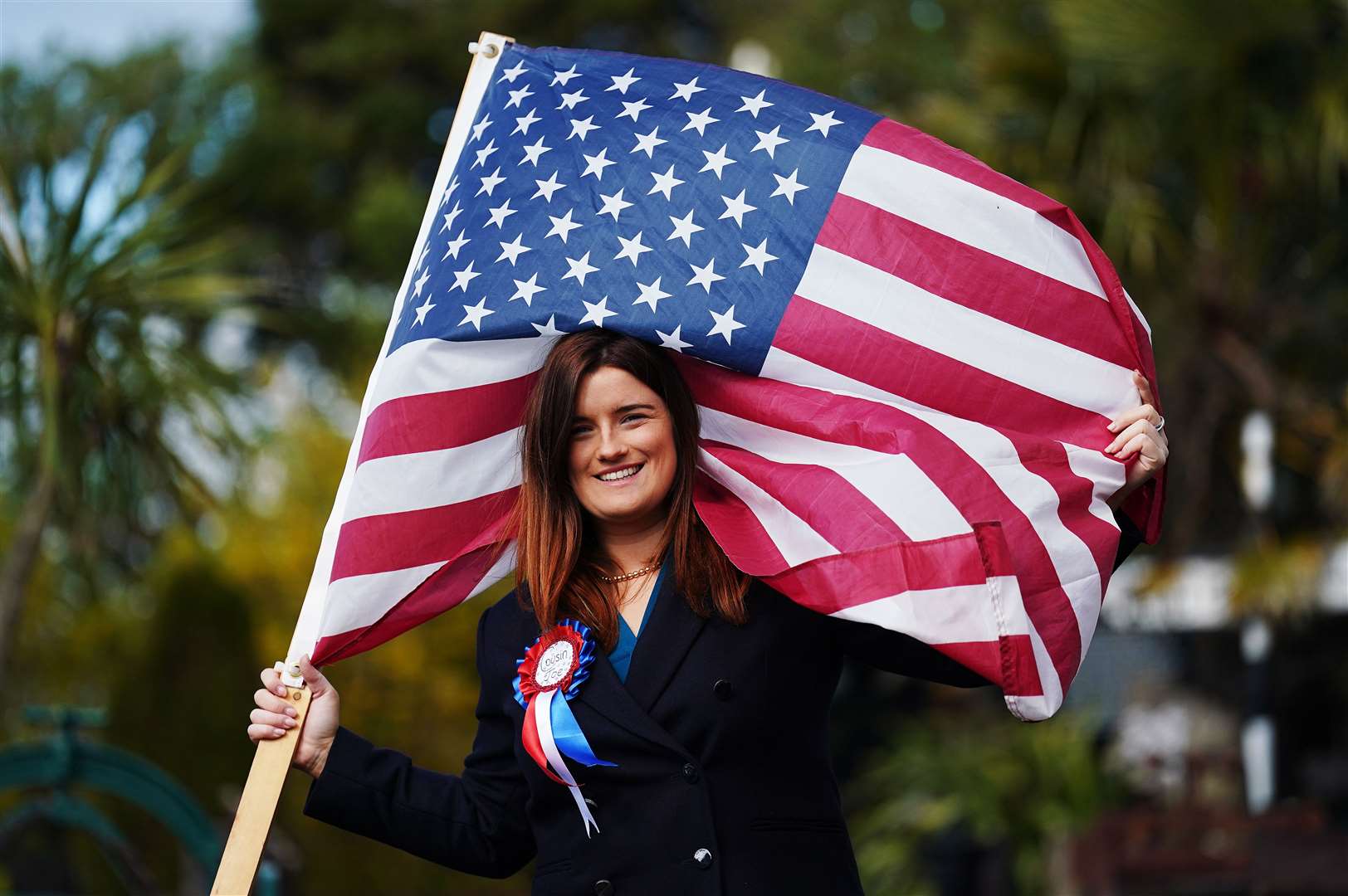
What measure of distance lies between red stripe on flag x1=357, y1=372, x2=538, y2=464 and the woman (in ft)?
0.85

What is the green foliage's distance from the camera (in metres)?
10.8

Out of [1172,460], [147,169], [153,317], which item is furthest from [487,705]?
[1172,460]

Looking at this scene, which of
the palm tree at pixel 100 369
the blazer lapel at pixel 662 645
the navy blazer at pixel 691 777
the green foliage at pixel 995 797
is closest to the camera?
the navy blazer at pixel 691 777

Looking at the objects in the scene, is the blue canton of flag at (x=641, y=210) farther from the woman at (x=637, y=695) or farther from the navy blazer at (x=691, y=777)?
the navy blazer at (x=691, y=777)

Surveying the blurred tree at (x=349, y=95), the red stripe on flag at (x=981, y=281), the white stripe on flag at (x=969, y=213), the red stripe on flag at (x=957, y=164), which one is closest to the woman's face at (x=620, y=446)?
the red stripe on flag at (x=981, y=281)

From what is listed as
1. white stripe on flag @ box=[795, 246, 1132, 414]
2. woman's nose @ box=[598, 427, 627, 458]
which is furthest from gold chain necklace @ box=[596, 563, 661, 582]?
white stripe on flag @ box=[795, 246, 1132, 414]

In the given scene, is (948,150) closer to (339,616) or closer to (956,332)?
(956,332)

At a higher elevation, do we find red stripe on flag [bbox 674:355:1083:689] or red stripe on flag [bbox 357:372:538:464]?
red stripe on flag [bbox 674:355:1083:689]

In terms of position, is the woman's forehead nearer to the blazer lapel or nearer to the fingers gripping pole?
the blazer lapel

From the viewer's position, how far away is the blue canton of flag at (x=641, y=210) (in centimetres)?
309

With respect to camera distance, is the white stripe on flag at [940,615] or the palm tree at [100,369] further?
the palm tree at [100,369]

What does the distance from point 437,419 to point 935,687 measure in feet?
39.3

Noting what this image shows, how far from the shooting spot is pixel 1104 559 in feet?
9.61

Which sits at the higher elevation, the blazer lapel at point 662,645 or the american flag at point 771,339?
the american flag at point 771,339
